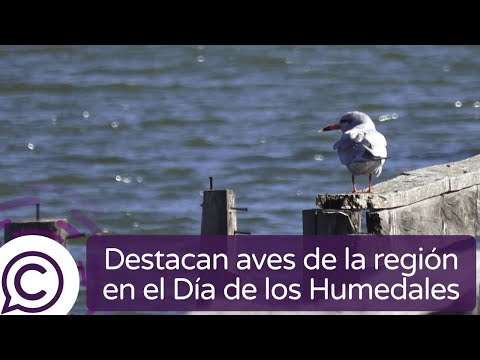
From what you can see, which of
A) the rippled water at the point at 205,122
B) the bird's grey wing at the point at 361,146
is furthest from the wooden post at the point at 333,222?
the rippled water at the point at 205,122

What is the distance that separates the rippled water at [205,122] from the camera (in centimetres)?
1412

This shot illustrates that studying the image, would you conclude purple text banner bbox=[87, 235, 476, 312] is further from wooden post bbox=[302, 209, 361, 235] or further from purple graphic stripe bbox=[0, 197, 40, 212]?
purple graphic stripe bbox=[0, 197, 40, 212]

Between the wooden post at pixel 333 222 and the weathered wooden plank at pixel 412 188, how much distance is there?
0.14ft

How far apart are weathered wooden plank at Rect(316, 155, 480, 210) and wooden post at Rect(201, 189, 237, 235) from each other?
712 mm

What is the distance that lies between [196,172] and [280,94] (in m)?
5.54

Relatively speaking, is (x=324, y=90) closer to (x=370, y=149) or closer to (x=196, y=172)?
(x=196, y=172)

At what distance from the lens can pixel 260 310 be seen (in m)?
5.56

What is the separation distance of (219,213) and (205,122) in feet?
38.5

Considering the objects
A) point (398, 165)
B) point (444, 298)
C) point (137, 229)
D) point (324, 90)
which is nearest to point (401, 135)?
point (398, 165)

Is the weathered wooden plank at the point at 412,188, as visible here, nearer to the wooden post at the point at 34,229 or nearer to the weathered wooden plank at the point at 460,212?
the weathered wooden plank at the point at 460,212

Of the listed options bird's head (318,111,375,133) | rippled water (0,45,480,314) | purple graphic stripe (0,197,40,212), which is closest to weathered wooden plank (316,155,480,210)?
bird's head (318,111,375,133)

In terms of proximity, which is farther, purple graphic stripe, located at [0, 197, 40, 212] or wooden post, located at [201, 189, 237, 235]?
purple graphic stripe, located at [0, 197, 40, 212]

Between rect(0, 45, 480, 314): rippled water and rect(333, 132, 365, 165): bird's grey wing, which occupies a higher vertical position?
rect(0, 45, 480, 314): rippled water

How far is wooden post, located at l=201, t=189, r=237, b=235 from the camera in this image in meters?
6.64
